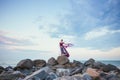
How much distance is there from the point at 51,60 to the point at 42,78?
12.6 m

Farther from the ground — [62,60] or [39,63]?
[62,60]

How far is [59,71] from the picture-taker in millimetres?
12320

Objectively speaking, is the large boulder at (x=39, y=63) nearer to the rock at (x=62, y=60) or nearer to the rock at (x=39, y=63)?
the rock at (x=39, y=63)

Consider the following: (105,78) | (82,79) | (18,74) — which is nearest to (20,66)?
(18,74)

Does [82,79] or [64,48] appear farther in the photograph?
[64,48]

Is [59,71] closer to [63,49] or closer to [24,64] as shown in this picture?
[24,64]

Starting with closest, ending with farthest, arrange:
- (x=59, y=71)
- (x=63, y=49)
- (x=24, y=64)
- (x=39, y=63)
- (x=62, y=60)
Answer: (x=59, y=71), (x=24, y=64), (x=39, y=63), (x=62, y=60), (x=63, y=49)

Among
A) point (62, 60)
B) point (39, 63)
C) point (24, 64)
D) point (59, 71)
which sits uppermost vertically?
point (62, 60)

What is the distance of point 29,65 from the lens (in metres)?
16.8

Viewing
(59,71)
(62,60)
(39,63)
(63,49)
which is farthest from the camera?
(63,49)

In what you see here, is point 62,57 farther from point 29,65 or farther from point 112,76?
point 112,76

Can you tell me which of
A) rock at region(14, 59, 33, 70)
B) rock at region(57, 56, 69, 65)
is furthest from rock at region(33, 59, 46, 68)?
rock at region(14, 59, 33, 70)

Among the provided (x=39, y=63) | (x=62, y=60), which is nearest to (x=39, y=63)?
(x=39, y=63)

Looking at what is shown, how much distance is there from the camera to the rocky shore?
26.6 ft
